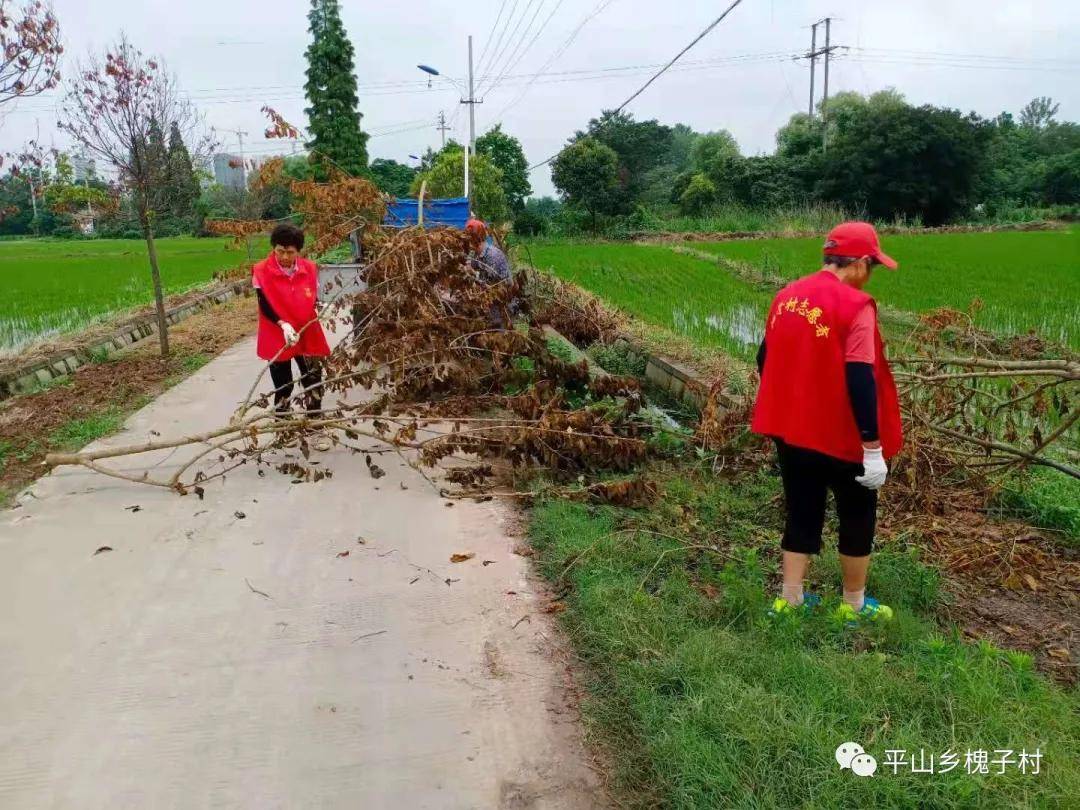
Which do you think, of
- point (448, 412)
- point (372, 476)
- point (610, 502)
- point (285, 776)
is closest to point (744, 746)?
point (285, 776)

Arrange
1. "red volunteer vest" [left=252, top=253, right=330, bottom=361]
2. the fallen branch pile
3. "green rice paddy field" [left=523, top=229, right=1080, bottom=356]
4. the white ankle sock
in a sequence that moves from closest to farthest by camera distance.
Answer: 1. the white ankle sock
2. the fallen branch pile
3. "red volunteer vest" [left=252, top=253, right=330, bottom=361]
4. "green rice paddy field" [left=523, top=229, right=1080, bottom=356]

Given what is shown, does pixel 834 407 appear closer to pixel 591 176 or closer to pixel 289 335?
pixel 289 335

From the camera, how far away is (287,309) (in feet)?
19.6

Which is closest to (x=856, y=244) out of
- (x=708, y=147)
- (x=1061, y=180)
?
(x=1061, y=180)

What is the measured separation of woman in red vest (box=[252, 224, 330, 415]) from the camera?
5859mm

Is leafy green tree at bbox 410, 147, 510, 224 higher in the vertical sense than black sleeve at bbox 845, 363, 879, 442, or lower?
higher

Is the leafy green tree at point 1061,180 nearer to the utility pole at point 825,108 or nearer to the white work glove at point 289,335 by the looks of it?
the utility pole at point 825,108

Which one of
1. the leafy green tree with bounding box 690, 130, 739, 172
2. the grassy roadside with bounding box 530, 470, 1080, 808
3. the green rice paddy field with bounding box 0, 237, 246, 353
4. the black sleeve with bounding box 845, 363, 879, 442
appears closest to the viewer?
the grassy roadside with bounding box 530, 470, 1080, 808

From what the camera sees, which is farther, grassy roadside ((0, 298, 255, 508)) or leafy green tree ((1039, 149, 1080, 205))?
leafy green tree ((1039, 149, 1080, 205))

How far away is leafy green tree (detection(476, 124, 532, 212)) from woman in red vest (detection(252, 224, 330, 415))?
40.2 meters

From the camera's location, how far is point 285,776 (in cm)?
252

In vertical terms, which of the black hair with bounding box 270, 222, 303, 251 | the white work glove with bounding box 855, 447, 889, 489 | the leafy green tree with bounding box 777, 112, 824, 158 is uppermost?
the leafy green tree with bounding box 777, 112, 824, 158

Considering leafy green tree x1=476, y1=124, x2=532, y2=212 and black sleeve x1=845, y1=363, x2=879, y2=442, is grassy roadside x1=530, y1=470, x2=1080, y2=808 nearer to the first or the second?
black sleeve x1=845, y1=363, x2=879, y2=442

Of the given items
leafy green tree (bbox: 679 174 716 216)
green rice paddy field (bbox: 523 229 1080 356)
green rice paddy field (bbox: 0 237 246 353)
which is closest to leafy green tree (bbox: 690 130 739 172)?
leafy green tree (bbox: 679 174 716 216)
